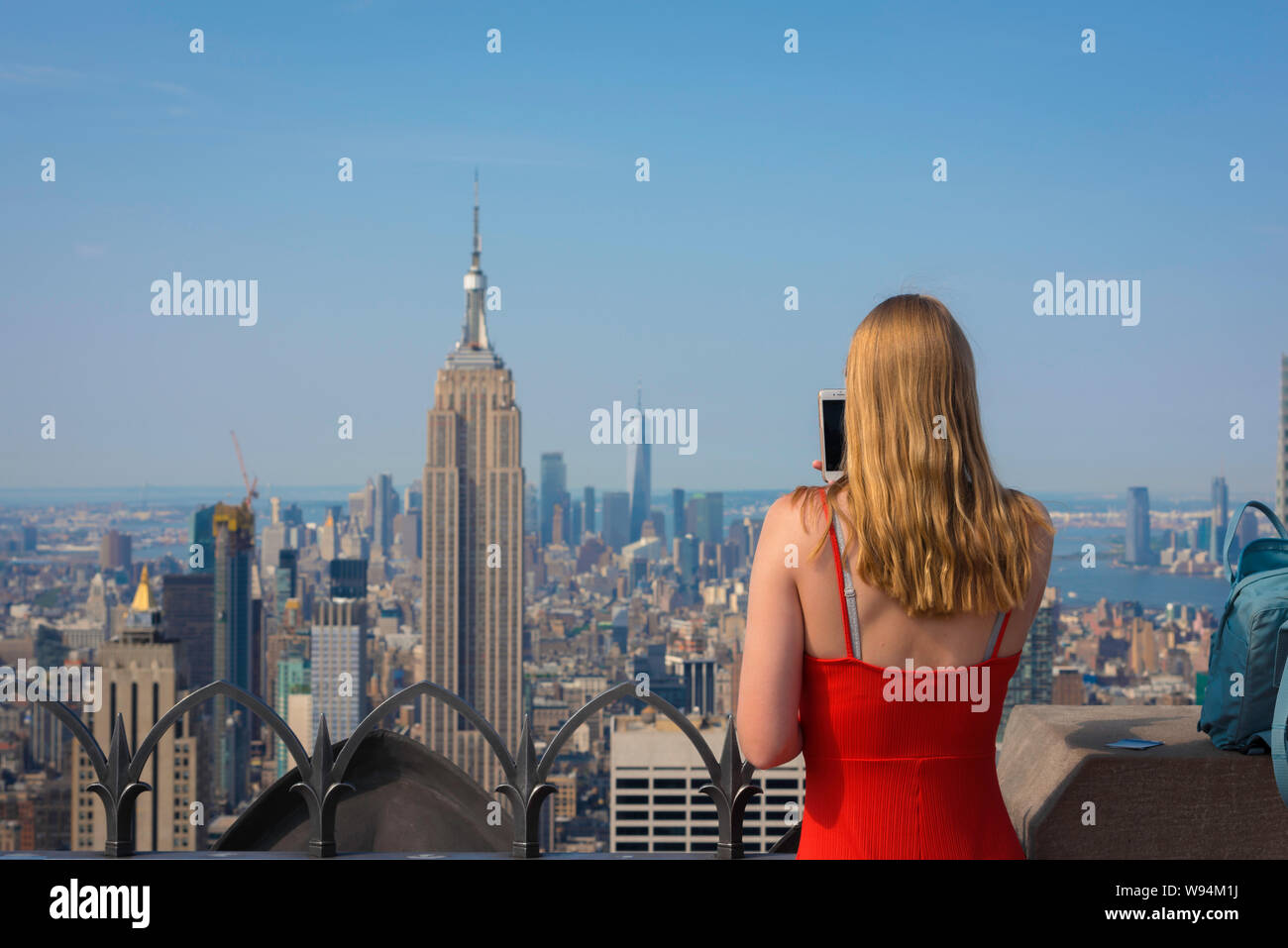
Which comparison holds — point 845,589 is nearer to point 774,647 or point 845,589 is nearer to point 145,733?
point 774,647

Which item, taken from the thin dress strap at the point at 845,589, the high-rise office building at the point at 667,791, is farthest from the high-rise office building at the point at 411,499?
the thin dress strap at the point at 845,589

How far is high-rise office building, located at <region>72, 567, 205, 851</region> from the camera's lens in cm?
6084

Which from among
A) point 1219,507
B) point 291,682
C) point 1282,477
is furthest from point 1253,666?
point 291,682

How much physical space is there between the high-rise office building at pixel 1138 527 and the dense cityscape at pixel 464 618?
0.41 ft

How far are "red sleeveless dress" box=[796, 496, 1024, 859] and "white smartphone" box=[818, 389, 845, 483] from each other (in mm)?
334

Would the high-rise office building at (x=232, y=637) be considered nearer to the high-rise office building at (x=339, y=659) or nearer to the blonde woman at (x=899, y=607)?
the high-rise office building at (x=339, y=659)

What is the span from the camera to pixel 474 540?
350 feet

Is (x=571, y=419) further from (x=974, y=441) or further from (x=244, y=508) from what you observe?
(x=974, y=441)

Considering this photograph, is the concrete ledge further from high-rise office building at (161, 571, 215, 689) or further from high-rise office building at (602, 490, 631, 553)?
high-rise office building at (161, 571, 215, 689)

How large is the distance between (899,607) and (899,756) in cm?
30

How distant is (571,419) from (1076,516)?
97863 mm

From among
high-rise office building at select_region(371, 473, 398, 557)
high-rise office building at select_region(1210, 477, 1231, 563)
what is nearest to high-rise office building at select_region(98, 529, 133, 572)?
high-rise office building at select_region(371, 473, 398, 557)

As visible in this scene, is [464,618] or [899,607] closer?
[899,607]

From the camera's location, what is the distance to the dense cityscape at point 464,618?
4250 cm
